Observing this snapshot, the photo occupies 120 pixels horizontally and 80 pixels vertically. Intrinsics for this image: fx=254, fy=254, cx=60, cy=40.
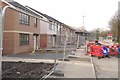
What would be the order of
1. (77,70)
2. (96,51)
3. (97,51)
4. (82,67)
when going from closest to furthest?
(77,70) → (82,67) → (97,51) → (96,51)

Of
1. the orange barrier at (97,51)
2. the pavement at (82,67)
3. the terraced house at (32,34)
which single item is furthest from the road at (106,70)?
the orange barrier at (97,51)

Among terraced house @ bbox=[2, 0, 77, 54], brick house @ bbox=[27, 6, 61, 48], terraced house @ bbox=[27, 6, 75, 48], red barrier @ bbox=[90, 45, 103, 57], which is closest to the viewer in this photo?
terraced house @ bbox=[2, 0, 77, 54]

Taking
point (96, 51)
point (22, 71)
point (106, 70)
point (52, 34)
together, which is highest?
point (52, 34)

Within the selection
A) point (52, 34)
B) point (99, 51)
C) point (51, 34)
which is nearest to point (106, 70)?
point (52, 34)

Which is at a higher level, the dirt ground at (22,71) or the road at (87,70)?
the dirt ground at (22,71)

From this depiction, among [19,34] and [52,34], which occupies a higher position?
[19,34]

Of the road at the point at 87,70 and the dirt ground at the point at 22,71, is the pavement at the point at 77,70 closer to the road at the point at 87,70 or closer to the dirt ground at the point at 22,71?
the road at the point at 87,70

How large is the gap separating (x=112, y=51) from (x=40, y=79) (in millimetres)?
17129

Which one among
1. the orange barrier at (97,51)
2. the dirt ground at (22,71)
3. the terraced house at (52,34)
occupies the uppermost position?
the terraced house at (52,34)

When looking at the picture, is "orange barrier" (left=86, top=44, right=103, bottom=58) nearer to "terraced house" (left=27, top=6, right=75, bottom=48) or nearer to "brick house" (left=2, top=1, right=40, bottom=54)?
"brick house" (left=2, top=1, right=40, bottom=54)

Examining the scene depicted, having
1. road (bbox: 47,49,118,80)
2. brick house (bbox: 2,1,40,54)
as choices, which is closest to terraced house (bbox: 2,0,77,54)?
brick house (bbox: 2,1,40,54)

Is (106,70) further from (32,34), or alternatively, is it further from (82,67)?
(32,34)

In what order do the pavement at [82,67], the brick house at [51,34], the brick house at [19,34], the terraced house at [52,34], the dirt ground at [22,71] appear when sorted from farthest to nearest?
the pavement at [82,67] < the terraced house at [52,34] < the brick house at [51,34] < the dirt ground at [22,71] < the brick house at [19,34]

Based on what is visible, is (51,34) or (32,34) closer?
(51,34)
